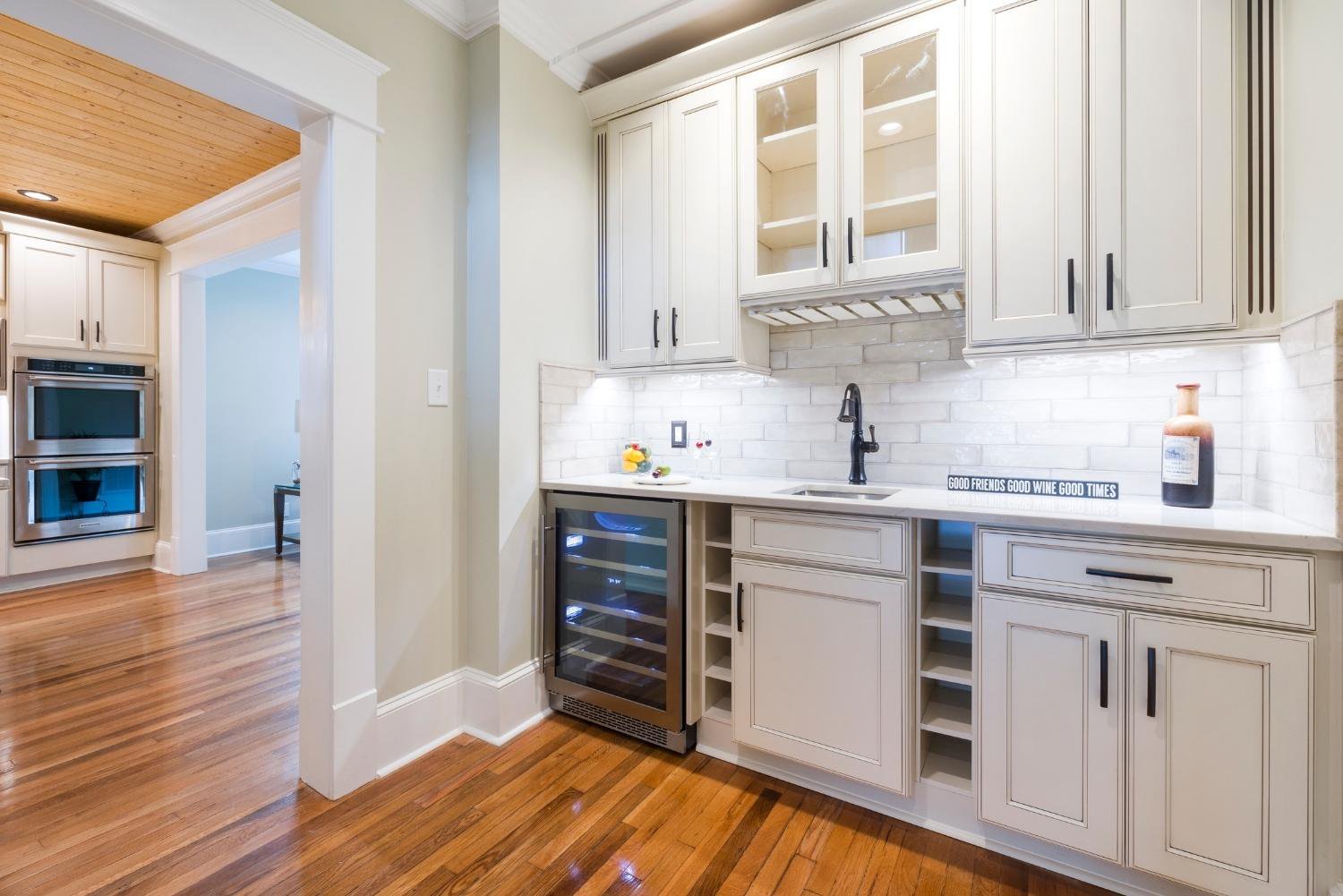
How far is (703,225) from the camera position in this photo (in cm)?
→ 234

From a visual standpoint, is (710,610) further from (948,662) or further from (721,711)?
(948,662)

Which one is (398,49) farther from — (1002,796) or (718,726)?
(1002,796)

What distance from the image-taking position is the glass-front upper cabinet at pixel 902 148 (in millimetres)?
1862

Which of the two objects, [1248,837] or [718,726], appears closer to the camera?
[1248,837]

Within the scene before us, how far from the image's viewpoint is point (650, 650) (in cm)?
216

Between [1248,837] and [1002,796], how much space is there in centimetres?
48

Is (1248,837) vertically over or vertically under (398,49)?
under

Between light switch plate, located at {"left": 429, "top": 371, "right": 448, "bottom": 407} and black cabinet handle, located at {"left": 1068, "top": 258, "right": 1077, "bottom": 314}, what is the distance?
2.12 m

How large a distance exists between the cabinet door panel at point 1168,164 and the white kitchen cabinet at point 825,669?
3.55ft

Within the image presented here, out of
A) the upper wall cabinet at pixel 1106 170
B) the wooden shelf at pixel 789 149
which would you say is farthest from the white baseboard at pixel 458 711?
the wooden shelf at pixel 789 149

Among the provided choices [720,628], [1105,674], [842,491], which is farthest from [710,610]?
[1105,674]

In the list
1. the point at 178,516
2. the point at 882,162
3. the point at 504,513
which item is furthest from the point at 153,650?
the point at 882,162

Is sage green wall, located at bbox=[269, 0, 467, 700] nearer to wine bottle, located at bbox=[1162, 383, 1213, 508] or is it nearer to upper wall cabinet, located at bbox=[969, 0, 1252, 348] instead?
upper wall cabinet, located at bbox=[969, 0, 1252, 348]

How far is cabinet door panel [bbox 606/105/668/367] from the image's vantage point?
246 cm
